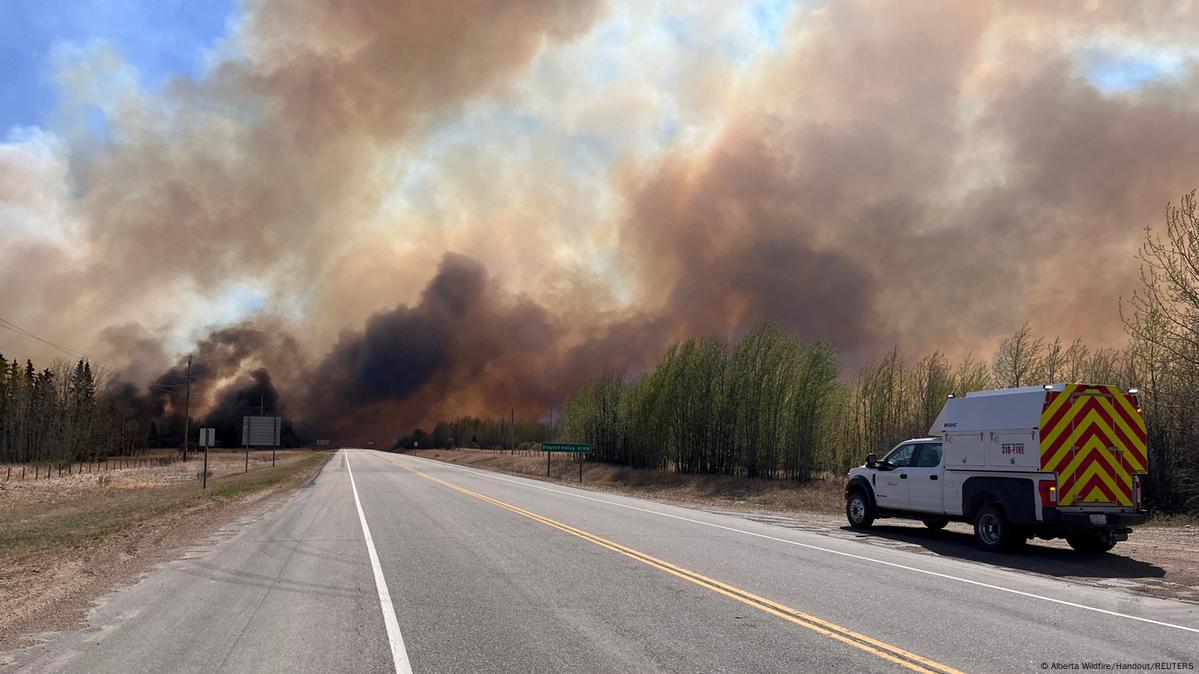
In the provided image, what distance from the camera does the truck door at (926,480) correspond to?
16672mm

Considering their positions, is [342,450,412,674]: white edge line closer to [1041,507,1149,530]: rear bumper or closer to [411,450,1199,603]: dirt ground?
[411,450,1199,603]: dirt ground

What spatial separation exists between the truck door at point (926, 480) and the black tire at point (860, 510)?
1.64 m

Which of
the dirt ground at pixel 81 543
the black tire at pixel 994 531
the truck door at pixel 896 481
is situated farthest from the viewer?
the truck door at pixel 896 481

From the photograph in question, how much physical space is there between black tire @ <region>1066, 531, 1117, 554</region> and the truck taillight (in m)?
1.44

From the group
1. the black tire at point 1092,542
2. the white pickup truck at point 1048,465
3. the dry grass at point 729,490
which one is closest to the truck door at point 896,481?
the white pickup truck at point 1048,465

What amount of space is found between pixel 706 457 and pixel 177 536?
36.4 meters

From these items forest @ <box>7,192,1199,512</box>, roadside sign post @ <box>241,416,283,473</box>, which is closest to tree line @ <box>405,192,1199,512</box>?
forest @ <box>7,192,1199,512</box>

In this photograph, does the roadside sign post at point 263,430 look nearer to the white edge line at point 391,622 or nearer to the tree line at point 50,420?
the tree line at point 50,420

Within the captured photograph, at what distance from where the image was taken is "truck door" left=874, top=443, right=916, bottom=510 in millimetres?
17750

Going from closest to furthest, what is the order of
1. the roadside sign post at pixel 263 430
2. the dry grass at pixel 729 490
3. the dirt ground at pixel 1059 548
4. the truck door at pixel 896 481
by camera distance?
the dirt ground at pixel 1059 548 < the truck door at pixel 896 481 < the dry grass at pixel 729 490 < the roadside sign post at pixel 263 430

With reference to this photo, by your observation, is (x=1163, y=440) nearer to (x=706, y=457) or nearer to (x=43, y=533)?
(x=706, y=457)

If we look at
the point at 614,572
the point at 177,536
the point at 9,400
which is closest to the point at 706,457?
the point at 177,536

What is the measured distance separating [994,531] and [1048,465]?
1.87 m

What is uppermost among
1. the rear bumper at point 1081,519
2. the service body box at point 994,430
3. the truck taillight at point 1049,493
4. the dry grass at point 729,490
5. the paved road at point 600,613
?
the service body box at point 994,430
